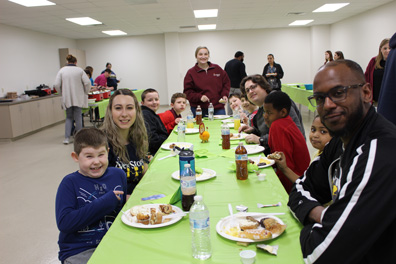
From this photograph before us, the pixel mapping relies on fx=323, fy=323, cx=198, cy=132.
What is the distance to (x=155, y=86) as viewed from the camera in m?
13.5

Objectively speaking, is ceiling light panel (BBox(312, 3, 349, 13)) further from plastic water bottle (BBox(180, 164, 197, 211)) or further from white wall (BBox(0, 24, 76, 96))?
plastic water bottle (BBox(180, 164, 197, 211))

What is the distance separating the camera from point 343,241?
975 mm

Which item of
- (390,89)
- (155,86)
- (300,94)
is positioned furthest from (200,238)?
(155,86)

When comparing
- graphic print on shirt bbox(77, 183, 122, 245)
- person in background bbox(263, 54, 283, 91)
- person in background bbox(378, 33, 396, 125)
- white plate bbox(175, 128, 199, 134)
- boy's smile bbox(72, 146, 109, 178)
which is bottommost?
graphic print on shirt bbox(77, 183, 122, 245)

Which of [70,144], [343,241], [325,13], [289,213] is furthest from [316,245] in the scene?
[325,13]

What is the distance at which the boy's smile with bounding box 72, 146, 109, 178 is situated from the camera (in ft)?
5.64

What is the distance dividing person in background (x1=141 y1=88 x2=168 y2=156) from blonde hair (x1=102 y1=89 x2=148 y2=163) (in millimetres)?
729

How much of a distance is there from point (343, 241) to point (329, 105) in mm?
442

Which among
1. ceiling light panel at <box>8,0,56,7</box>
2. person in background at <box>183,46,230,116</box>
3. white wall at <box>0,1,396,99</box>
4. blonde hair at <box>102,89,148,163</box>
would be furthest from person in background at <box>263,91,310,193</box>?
white wall at <box>0,1,396,99</box>

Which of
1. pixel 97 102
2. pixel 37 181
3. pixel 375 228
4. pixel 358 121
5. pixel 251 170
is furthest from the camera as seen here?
pixel 97 102

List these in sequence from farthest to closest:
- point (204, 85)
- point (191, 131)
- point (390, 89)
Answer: point (204, 85) → point (191, 131) → point (390, 89)

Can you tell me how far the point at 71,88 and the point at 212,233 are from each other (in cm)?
637

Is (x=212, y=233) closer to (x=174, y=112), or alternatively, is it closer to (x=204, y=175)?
(x=204, y=175)

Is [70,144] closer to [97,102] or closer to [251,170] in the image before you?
[97,102]
